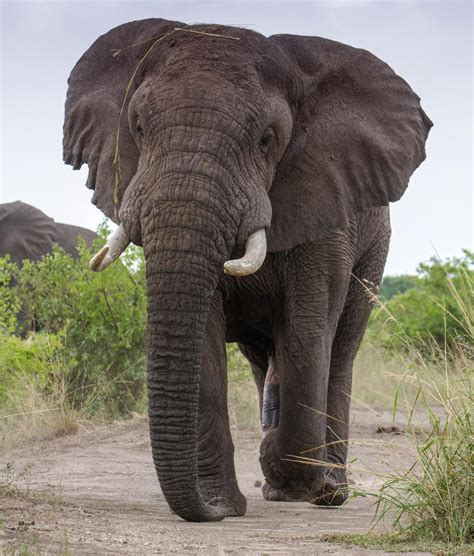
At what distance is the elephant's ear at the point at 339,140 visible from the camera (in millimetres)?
6559

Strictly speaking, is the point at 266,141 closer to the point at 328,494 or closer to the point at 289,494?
the point at 289,494

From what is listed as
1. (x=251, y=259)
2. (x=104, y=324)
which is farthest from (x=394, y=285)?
(x=251, y=259)

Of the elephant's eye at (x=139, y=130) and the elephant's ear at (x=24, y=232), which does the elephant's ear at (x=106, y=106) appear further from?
the elephant's ear at (x=24, y=232)

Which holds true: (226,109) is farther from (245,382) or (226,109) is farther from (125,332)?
(245,382)

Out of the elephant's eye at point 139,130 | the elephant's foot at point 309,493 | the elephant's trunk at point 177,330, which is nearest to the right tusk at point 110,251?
the elephant's trunk at point 177,330

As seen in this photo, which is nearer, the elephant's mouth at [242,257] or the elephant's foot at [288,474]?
the elephant's mouth at [242,257]

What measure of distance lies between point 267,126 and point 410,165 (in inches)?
53.4

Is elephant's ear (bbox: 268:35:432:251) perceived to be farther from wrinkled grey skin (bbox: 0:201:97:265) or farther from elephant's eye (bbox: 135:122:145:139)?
wrinkled grey skin (bbox: 0:201:97:265)

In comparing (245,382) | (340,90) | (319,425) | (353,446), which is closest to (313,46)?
(340,90)

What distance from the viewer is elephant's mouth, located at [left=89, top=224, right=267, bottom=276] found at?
544 cm

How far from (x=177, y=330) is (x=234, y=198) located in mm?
679

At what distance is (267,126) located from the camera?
6102 millimetres

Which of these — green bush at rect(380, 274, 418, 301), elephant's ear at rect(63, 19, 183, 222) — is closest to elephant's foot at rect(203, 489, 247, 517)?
elephant's ear at rect(63, 19, 183, 222)

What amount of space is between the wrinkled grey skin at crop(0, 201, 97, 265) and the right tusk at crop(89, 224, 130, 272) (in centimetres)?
1574
